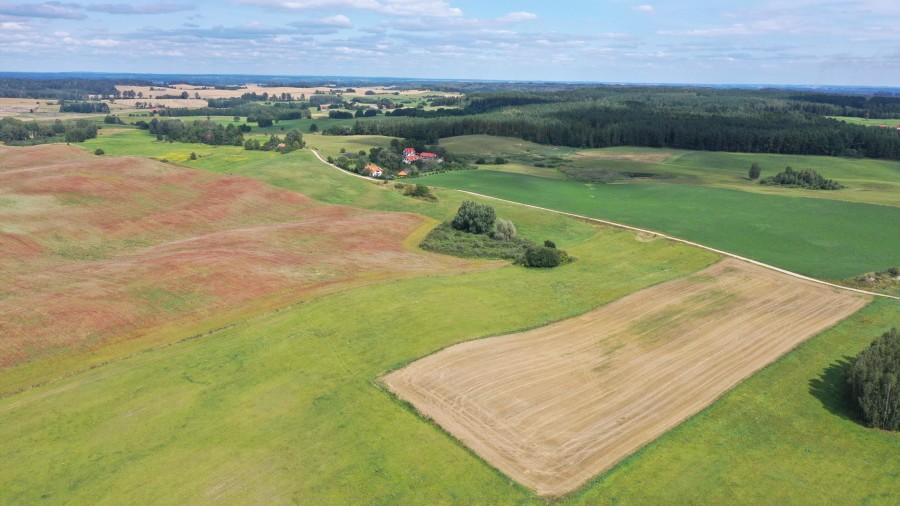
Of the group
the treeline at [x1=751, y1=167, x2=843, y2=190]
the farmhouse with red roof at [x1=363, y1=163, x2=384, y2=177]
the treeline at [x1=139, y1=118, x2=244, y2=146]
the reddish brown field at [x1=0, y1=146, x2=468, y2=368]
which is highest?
the treeline at [x1=139, y1=118, x2=244, y2=146]

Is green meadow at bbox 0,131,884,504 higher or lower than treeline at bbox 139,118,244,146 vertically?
lower

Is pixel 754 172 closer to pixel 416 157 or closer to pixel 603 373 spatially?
pixel 416 157

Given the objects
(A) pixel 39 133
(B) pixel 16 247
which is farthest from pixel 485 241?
(A) pixel 39 133

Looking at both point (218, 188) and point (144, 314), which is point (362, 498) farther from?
point (218, 188)

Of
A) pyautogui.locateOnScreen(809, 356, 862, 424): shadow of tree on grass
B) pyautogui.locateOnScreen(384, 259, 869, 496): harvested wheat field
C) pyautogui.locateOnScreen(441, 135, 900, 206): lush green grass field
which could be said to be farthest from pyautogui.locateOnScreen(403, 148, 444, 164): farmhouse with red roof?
pyautogui.locateOnScreen(809, 356, 862, 424): shadow of tree on grass

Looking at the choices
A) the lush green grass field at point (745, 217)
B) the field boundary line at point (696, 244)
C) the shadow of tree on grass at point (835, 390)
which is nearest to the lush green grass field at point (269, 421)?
the shadow of tree on grass at point (835, 390)

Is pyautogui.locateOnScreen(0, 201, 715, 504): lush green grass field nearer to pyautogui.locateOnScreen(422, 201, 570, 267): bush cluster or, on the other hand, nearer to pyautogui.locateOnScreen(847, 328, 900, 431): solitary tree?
pyautogui.locateOnScreen(422, 201, 570, 267): bush cluster
